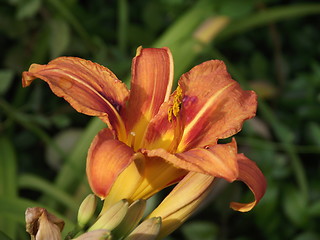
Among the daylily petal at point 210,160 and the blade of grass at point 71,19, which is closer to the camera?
the daylily petal at point 210,160

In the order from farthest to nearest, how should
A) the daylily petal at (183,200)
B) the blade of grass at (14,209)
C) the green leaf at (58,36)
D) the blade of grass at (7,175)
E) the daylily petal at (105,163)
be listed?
the green leaf at (58,36), the blade of grass at (7,175), the blade of grass at (14,209), the daylily petal at (183,200), the daylily petal at (105,163)

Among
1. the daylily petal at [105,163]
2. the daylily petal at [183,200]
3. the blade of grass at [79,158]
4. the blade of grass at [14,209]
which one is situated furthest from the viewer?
the blade of grass at [79,158]

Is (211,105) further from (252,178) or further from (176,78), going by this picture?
(176,78)

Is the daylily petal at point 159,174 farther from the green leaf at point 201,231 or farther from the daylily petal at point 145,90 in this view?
the green leaf at point 201,231

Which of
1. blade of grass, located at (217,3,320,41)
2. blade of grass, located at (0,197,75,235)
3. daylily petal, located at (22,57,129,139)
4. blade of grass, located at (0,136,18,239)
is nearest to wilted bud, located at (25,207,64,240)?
daylily petal, located at (22,57,129,139)

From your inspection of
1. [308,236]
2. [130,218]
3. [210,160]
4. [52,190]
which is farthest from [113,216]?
[308,236]

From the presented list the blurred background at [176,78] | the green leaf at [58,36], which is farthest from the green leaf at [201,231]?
the green leaf at [58,36]

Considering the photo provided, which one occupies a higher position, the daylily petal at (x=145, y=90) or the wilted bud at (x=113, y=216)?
the daylily petal at (x=145, y=90)

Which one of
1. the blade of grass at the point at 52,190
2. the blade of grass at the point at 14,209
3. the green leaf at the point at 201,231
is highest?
the blade of grass at the point at 14,209
